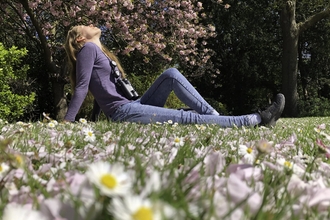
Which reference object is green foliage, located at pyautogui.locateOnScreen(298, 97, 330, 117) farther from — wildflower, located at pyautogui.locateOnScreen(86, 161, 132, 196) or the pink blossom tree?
wildflower, located at pyautogui.locateOnScreen(86, 161, 132, 196)

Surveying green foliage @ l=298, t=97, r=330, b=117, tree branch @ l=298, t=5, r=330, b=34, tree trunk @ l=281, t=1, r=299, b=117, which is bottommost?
green foliage @ l=298, t=97, r=330, b=117

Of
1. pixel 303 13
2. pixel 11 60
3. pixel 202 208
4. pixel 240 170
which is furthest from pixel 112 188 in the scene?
pixel 303 13

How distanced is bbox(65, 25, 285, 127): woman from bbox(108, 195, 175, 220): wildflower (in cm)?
352

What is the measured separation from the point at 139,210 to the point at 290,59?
1866 centimetres

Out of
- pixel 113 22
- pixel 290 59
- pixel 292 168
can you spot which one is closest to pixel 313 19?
pixel 290 59

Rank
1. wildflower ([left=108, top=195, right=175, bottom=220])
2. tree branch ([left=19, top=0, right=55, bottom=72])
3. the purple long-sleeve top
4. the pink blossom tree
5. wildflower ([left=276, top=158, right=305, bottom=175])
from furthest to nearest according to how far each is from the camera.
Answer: the pink blossom tree < tree branch ([left=19, top=0, right=55, bottom=72]) < the purple long-sleeve top < wildflower ([left=276, top=158, right=305, bottom=175]) < wildflower ([left=108, top=195, right=175, bottom=220])

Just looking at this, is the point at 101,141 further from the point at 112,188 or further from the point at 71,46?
the point at 71,46

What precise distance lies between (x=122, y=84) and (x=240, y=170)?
3.88 metres

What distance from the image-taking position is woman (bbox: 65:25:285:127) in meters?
4.28

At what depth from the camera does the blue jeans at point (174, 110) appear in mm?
4227

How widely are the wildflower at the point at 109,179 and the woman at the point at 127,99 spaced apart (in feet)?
11.1

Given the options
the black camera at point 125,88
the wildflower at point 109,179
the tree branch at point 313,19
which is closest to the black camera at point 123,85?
the black camera at point 125,88

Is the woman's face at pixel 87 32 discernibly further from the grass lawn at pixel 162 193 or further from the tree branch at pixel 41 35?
the tree branch at pixel 41 35

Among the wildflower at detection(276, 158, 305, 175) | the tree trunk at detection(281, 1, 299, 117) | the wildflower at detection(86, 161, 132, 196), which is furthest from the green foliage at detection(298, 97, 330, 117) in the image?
the wildflower at detection(86, 161, 132, 196)
